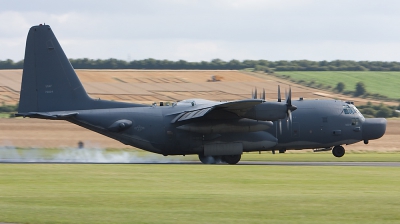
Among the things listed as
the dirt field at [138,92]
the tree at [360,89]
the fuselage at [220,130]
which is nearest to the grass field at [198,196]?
the fuselage at [220,130]

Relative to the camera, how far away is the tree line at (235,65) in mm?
100625

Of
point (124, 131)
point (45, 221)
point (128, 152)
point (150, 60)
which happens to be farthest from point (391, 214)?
point (150, 60)

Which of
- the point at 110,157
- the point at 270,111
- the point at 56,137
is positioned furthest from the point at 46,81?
the point at 56,137

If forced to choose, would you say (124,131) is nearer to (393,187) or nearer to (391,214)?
(393,187)

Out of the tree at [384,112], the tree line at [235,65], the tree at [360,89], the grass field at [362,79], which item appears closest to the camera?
the tree at [384,112]

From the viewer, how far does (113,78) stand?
3066 inches

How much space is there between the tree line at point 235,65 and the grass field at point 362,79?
6.88 m

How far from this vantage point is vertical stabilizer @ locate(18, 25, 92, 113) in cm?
3341

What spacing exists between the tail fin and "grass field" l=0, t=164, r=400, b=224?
6.49m

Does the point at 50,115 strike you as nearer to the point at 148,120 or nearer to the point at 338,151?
the point at 148,120

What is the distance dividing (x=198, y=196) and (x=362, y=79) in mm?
73973

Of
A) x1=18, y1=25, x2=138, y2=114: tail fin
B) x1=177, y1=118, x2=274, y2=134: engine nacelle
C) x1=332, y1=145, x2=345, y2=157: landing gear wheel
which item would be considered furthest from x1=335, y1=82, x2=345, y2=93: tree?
x1=18, y1=25, x2=138, y2=114: tail fin

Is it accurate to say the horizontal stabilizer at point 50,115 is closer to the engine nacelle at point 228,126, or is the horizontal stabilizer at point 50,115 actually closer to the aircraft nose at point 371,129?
the engine nacelle at point 228,126

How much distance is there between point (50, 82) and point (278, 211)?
20.2 meters
